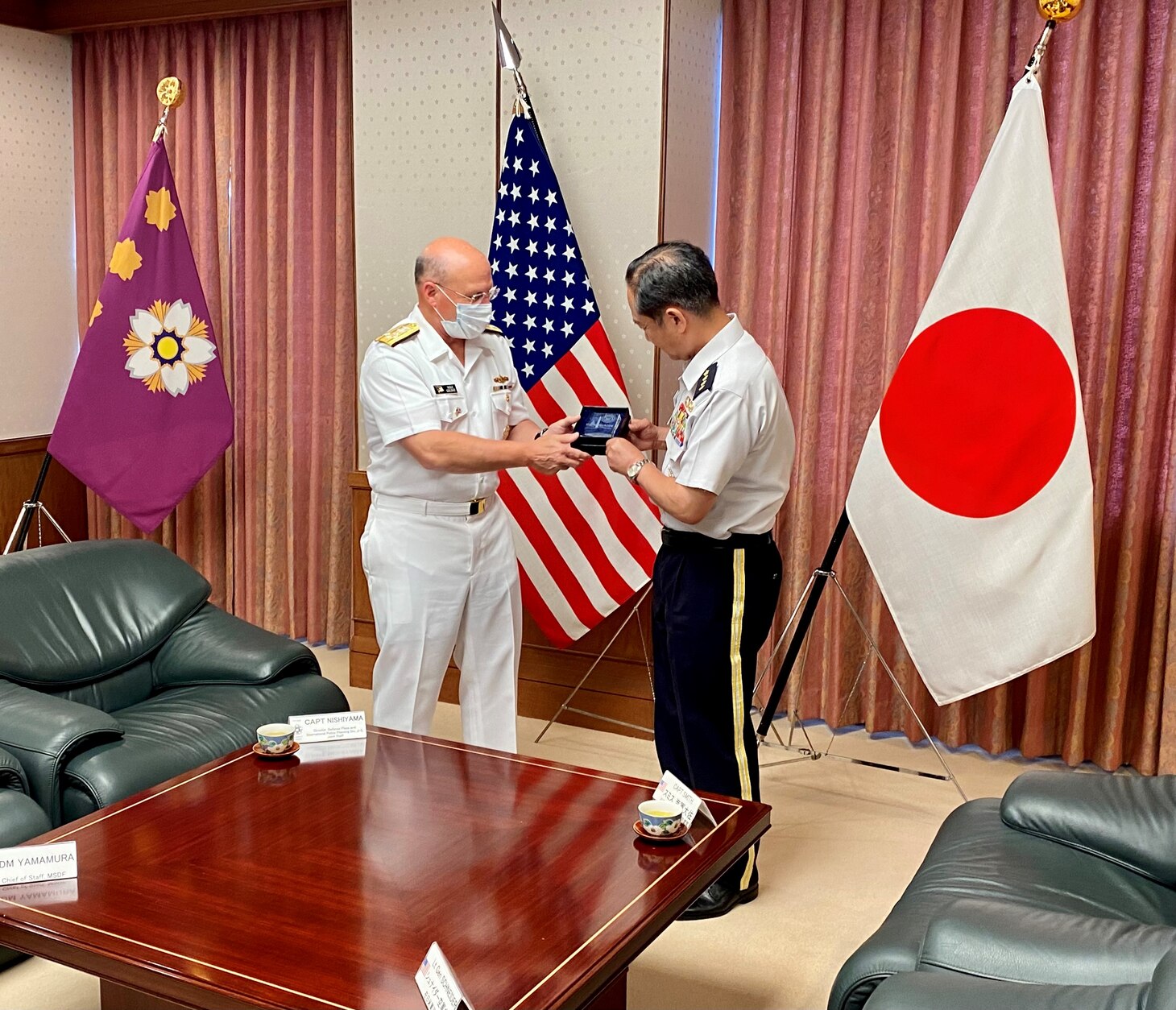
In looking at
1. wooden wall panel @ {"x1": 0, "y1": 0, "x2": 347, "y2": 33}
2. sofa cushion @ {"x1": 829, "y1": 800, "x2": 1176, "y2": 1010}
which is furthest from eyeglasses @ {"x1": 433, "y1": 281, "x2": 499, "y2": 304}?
wooden wall panel @ {"x1": 0, "y1": 0, "x2": 347, "y2": 33}

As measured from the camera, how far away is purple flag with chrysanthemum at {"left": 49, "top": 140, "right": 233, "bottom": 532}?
4.64 metres

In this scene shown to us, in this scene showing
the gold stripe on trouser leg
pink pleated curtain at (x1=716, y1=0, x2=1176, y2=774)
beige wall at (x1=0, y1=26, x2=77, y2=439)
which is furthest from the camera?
beige wall at (x1=0, y1=26, x2=77, y2=439)

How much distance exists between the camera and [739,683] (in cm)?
281

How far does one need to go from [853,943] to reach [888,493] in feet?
3.88

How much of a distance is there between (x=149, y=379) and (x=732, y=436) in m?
2.90

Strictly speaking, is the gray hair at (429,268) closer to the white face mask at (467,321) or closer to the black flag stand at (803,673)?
the white face mask at (467,321)

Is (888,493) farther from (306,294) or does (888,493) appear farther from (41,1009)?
(306,294)

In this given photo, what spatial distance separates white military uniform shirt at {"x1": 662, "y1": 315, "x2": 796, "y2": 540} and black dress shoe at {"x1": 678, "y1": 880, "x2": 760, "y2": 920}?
82 cm

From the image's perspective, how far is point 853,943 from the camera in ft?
8.95

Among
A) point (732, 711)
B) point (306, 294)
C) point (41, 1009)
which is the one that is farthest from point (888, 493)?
point (306, 294)

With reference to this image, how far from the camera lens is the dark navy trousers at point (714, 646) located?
2777mm

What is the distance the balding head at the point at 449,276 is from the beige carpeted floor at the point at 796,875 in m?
1.51

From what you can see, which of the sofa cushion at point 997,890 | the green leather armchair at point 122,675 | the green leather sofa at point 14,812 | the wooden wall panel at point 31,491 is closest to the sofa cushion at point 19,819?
the green leather sofa at point 14,812

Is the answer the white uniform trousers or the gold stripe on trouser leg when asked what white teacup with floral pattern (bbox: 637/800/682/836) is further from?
the white uniform trousers
